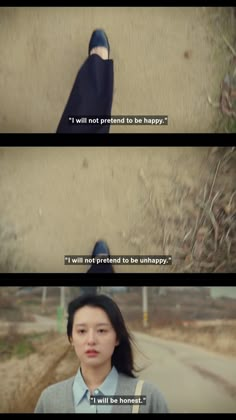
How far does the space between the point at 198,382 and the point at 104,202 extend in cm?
31

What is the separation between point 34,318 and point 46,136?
0.28 metres

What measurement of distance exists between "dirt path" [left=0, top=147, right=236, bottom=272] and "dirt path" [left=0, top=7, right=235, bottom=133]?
5cm

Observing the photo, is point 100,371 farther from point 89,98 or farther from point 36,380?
point 89,98

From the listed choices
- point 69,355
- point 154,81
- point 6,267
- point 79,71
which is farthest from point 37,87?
point 69,355

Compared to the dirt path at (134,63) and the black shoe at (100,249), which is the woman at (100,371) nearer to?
the black shoe at (100,249)

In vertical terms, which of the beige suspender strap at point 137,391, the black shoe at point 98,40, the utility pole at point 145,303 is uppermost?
the black shoe at point 98,40

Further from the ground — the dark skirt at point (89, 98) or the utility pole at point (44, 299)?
the dark skirt at point (89, 98)

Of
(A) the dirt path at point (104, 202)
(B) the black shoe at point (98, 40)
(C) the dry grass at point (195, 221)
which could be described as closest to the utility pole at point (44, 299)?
(A) the dirt path at point (104, 202)

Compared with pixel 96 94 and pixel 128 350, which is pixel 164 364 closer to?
pixel 128 350

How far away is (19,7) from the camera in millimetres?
880

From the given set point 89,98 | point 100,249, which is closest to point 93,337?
point 100,249

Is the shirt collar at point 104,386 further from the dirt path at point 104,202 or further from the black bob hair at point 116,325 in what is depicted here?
the dirt path at point 104,202

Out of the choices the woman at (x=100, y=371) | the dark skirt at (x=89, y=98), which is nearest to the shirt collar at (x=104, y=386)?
the woman at (x=100, y=371)

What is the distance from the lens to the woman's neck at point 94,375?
864mm
